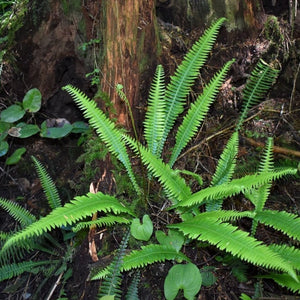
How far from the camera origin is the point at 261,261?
182cm

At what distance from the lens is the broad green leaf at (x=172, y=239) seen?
7.61 ft

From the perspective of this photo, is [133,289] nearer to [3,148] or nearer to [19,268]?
[19,268]

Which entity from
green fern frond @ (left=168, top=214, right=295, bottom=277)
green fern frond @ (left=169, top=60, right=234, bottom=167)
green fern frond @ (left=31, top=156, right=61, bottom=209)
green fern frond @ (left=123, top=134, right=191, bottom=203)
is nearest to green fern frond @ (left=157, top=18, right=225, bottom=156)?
green fern frond @ (left=169, top=60, right=234, bottom=167)

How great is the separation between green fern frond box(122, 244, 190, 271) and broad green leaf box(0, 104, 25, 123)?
1873 millimetres

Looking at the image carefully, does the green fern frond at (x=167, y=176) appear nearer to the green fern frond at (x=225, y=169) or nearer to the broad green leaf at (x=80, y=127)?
the green fern frond at (x=225, y=169)

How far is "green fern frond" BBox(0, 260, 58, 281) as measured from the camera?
8.69 ft

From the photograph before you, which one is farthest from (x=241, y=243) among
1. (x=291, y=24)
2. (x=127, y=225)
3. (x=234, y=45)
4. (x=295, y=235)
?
(x=291, y=24)

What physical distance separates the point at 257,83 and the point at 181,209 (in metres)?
1.33

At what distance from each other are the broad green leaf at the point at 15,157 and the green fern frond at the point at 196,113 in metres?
1.55

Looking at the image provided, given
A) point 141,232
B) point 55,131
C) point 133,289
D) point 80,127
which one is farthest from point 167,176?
point 55,131

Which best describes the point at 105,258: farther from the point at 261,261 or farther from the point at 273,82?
the point at 273,82

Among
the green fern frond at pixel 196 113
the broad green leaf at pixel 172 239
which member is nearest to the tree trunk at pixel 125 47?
the green fern frond at pixel 196 113

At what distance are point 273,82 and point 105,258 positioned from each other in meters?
2.03

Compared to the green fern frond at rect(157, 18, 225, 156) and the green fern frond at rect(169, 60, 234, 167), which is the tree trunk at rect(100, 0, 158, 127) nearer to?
the green fern frond at rect(157, 18, 225, 156)
